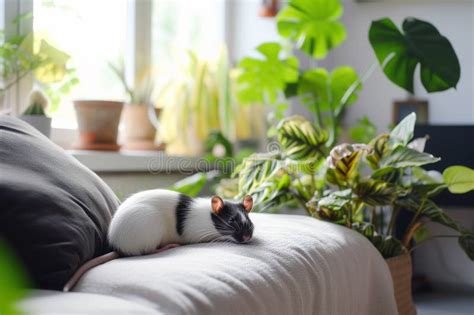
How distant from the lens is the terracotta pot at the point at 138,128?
275cm

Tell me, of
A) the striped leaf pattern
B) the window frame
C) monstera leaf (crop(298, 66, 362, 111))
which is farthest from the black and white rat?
monstera leaf (crop(298, 66, 362, 111))

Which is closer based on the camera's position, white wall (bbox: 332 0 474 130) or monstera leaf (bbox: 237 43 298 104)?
monstera leaf (bbox: 237 43 298 104)

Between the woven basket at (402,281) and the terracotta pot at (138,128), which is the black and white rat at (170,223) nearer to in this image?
the woven basket at (402,281)

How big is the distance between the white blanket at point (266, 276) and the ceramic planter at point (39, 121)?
30.3 inches

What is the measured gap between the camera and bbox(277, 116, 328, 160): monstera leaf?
6.36 feet

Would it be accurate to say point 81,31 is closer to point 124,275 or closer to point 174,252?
point 174,252

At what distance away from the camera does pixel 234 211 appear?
4.16ft

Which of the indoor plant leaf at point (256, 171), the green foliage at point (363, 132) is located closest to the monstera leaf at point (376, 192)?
the indoor plant leaf at point (256, 171)

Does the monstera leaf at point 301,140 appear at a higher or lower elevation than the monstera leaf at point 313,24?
lower

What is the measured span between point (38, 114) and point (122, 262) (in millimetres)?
1081

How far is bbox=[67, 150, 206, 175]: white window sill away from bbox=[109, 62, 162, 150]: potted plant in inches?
3.2

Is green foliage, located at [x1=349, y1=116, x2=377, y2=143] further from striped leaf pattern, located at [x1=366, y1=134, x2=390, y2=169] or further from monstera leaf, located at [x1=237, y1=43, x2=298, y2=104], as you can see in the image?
striped leaf pattern, located at [x1=366, y1=134, x2=390, y2=169]

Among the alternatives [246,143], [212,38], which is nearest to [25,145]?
[246,143]

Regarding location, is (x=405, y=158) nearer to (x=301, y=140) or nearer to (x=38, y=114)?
(x=301, y=140)
